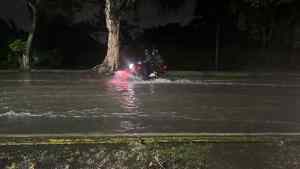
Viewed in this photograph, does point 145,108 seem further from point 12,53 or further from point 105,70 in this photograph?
point 12,53

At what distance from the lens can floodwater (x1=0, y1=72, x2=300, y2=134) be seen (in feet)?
32.3

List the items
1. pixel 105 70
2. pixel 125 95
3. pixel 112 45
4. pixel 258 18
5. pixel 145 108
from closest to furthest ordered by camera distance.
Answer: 1. pixel 145 108
2. pixel 125 95
3. pixel 105 70
4. pixel 112 45
5. pixel 258 18

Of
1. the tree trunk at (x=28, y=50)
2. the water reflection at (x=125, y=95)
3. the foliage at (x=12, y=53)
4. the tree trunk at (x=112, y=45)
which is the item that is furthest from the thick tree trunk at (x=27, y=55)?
the water reflection at (x=125, y=95)

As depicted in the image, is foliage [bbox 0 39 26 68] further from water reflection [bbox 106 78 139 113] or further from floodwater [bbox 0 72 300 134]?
water reflection [bbox 106 78 139 113]

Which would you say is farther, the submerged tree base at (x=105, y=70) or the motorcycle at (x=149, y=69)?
the submerged tree base at (x=105, y=70)

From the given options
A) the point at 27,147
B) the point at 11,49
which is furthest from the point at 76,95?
the point at 11,49

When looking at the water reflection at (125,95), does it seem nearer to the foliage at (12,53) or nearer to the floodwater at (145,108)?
the floodwater at (145,108)

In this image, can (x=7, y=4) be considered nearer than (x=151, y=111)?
No

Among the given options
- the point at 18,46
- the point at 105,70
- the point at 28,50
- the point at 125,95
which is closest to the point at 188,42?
the point at 105,70

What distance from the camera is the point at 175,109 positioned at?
12.7 meters

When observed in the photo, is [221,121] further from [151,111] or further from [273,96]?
[273,96]

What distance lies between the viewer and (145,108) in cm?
1292

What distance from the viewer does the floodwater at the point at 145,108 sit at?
32.3 ft

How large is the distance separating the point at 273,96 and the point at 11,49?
1929 centimetres
